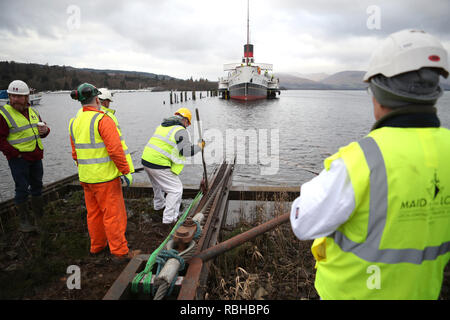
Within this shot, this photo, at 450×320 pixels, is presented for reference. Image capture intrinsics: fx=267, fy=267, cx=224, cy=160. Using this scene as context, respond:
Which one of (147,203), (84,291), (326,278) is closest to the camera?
(326,278)

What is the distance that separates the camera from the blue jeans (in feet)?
14.5

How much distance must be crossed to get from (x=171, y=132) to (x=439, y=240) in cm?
443

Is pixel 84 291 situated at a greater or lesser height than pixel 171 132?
lesser

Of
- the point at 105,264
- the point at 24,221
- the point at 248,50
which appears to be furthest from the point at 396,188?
the point at 248,50

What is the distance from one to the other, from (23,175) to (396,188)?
5.32 meters

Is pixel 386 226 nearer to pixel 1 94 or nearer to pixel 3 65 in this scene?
pixel 1 94

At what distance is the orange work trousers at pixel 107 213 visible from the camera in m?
3.70

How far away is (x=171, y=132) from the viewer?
512 cm

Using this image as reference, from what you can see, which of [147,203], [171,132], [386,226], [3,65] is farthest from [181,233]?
[3,65]

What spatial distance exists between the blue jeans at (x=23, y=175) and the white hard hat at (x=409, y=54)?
5194mm

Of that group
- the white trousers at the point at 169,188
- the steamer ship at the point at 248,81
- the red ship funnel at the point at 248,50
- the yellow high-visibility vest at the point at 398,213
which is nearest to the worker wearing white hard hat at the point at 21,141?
the white trousers at the point at 169,188

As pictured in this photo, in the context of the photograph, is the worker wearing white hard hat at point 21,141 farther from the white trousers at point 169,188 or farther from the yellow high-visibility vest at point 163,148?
the white trousers at point 169,188
